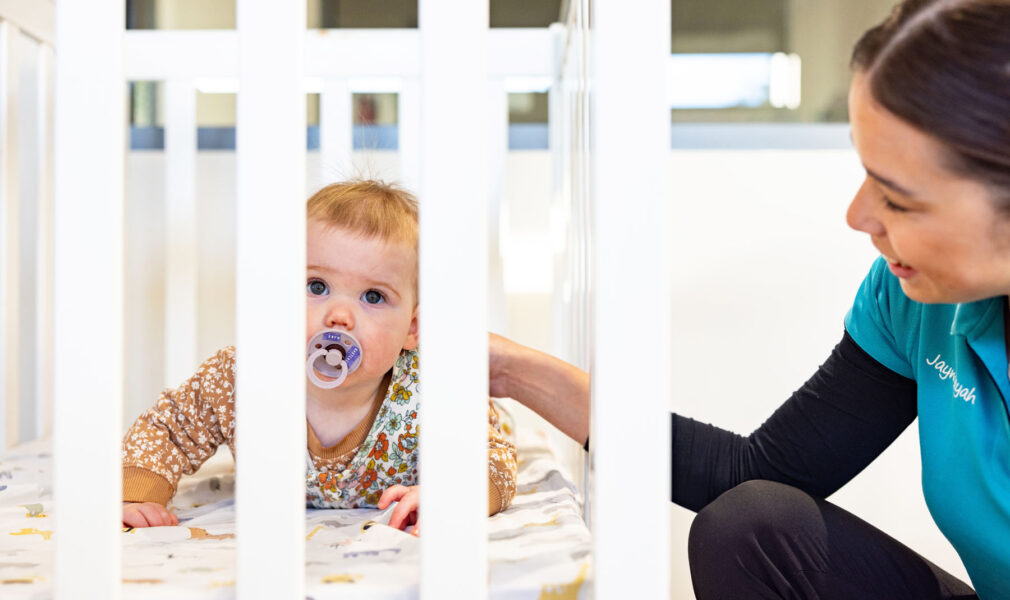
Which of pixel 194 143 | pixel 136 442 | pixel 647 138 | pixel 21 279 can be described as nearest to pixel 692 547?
pixel 647 138

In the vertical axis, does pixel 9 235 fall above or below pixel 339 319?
above

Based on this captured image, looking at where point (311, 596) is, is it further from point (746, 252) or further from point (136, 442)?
point (746, 252)

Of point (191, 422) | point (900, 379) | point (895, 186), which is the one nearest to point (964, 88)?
point (895, 186)

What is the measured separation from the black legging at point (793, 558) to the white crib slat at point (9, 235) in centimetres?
100

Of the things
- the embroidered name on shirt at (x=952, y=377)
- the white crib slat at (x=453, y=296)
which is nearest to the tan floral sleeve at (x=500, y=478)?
the white crib slat at (x=453, y=296)

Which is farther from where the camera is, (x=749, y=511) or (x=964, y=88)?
(x=749, y=511)

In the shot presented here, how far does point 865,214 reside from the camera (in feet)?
2.28

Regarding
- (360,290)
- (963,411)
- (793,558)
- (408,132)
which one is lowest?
(793,558)

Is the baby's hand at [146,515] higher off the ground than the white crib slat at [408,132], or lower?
lower

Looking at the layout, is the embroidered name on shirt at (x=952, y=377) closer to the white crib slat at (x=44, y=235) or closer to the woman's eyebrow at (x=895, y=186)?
the woman's eyebrow at (x=895, y=186)

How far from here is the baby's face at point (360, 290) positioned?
935 millimetres

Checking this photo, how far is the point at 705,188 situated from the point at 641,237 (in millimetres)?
1028

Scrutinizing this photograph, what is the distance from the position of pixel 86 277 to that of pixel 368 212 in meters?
0.43

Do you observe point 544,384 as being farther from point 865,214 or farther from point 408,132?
point 408,132
